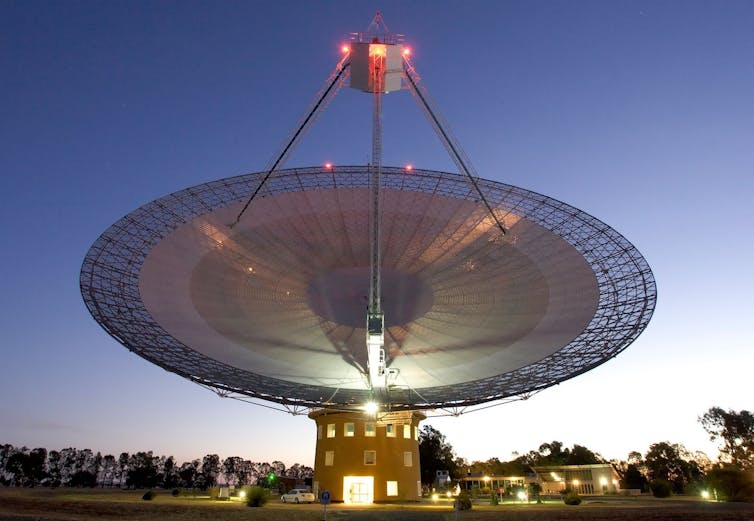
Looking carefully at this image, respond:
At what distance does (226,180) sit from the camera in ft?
117

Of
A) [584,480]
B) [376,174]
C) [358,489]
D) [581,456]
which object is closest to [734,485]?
[584,480]

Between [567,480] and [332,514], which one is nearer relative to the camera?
[332,514]

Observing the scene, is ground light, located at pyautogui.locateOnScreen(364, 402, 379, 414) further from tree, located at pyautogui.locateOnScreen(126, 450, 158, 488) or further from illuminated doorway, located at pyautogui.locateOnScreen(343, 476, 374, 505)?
tree, located at pyautogui.locateOnScreen(126, 450, 158, 488)

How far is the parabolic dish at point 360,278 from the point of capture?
33.7 metres

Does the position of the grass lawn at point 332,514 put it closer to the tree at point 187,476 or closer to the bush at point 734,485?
the bush at point 734,485

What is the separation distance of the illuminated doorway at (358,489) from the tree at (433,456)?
6171 centimetres

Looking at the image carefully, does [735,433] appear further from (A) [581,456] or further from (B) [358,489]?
(B) [358,489]

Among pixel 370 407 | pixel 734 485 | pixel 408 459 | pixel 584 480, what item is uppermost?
pixel 370 407

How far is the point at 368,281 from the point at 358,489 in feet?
70.5

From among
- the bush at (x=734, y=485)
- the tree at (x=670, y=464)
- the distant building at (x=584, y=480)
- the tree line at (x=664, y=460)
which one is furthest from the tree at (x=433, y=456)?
the bush at (x=734, y=485)

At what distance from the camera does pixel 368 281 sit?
36.7 m

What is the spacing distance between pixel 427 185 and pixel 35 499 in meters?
33.9

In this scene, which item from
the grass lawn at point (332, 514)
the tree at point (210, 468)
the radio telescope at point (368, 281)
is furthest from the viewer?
the tree at point (210, 468)

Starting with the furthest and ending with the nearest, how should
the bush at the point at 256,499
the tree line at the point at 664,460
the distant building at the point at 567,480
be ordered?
1. the tree line at the point at 664,460
2. the distant building at the point at 567,480
3. the bush at the point at 256,499
